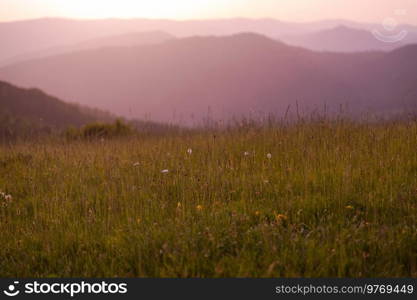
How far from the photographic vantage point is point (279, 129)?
7.79m

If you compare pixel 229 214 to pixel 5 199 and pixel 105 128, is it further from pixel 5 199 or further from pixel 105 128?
pixel 105 128

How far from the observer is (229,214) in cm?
429

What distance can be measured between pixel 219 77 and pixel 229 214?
291 feet

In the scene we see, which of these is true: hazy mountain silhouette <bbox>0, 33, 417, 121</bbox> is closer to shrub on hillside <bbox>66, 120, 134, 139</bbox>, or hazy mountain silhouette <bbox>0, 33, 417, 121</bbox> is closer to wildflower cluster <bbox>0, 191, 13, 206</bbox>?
shrub on hillside <bbox>66, 120, 134, 139</bbox>

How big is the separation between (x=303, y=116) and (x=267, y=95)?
244 ft

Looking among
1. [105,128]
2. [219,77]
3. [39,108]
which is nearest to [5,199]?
[105,128]

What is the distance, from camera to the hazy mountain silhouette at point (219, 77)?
80188 mm

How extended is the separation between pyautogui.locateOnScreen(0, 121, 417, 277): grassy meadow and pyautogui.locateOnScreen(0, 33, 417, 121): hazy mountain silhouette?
208 feet

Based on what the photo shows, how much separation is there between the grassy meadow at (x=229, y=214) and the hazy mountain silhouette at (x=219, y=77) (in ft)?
208

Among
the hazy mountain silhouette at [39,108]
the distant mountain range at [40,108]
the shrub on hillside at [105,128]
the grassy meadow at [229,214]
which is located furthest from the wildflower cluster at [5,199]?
the hazy mountain silhouette at [39,108]

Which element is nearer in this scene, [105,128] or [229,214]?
[229,214]

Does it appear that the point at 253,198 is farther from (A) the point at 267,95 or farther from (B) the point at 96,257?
(A) the point at 267,95

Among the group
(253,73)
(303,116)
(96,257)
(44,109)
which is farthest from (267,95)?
(96,257)

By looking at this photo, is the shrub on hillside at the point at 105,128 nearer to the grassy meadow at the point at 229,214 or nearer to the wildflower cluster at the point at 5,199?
the grassy meadow at the point at 229,214
